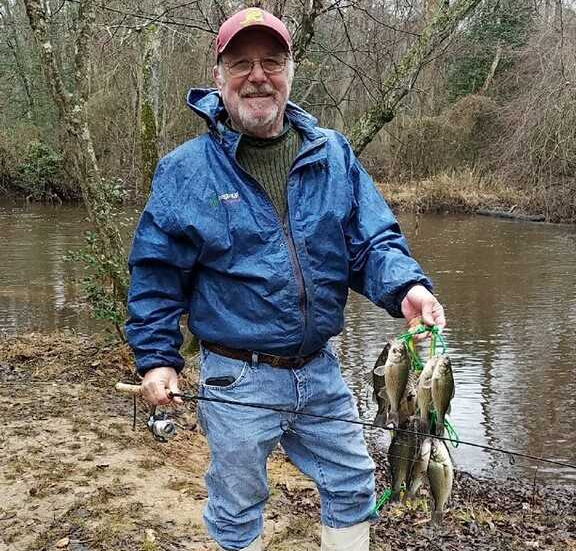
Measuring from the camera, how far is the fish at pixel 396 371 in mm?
2742

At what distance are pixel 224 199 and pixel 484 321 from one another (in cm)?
936

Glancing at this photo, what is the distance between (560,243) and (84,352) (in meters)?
13.6

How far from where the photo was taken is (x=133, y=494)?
4453mm

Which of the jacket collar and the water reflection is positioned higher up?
the jacket collar

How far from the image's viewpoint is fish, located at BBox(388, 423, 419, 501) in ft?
9.32

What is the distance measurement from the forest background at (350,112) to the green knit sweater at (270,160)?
12.6ft

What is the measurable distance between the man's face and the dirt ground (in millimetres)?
2144

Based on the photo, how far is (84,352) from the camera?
7621mm

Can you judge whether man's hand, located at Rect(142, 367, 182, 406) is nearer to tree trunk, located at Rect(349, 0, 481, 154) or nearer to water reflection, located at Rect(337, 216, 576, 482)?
tree trunk, located at Rect(349, 0, 481, 154)

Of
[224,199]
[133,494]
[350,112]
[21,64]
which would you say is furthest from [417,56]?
[21,64]

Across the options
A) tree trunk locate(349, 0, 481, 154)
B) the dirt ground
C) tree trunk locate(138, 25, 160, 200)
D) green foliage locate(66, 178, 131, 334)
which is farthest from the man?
tree trunk locate(138, 25, 160, 200)

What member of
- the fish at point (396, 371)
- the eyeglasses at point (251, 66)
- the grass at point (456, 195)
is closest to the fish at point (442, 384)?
the fish at point (396, 371)

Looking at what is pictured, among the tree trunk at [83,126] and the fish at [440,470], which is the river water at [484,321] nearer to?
the tree trunk at [83,126]

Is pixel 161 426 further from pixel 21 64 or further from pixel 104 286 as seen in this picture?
pixel 21 64
